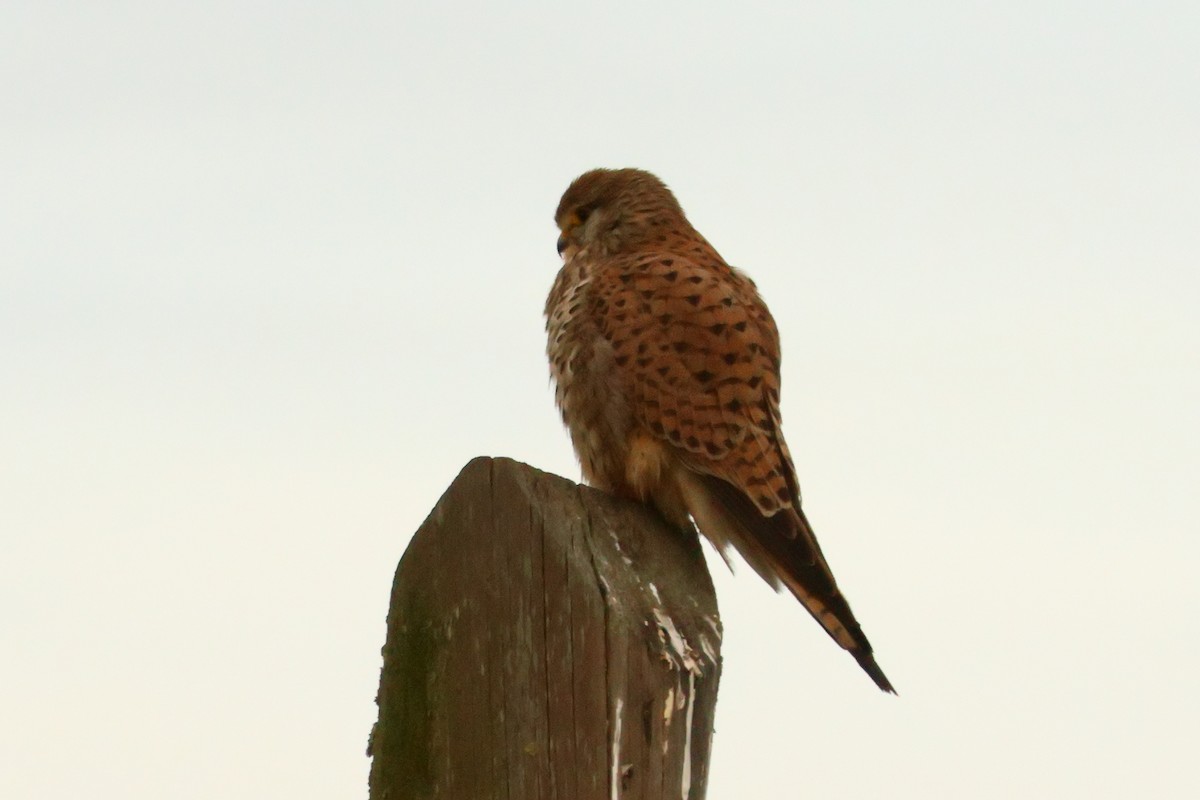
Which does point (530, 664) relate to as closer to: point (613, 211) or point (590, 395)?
point (590, 395)

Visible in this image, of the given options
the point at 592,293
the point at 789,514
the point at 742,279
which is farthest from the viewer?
the point at 742,279

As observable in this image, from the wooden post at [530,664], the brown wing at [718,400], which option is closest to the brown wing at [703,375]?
the brown wing at [718,400]

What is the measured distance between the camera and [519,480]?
2.26 m

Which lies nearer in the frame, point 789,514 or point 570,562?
point 570,562

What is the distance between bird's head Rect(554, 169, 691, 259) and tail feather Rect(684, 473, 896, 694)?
1095 mm

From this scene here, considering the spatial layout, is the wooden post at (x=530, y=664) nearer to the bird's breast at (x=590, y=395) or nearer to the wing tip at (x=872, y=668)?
the wing tip at (x=872, y=668)

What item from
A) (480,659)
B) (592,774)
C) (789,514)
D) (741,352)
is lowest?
(592,774)

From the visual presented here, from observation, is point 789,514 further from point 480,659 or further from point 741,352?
point 480,659

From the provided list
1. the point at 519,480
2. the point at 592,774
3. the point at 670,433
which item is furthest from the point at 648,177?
the point at 592,774

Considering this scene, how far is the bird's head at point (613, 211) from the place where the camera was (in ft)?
14.4

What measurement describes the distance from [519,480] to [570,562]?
151mm

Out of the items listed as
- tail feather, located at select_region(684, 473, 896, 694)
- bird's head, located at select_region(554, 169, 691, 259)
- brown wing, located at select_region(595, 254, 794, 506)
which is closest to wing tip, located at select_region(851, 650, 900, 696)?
tail feather, located at select_region(684, 473, 896, 694)

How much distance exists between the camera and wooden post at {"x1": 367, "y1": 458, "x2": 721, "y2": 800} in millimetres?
2127

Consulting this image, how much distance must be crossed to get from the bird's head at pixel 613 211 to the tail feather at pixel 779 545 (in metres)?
1.09
